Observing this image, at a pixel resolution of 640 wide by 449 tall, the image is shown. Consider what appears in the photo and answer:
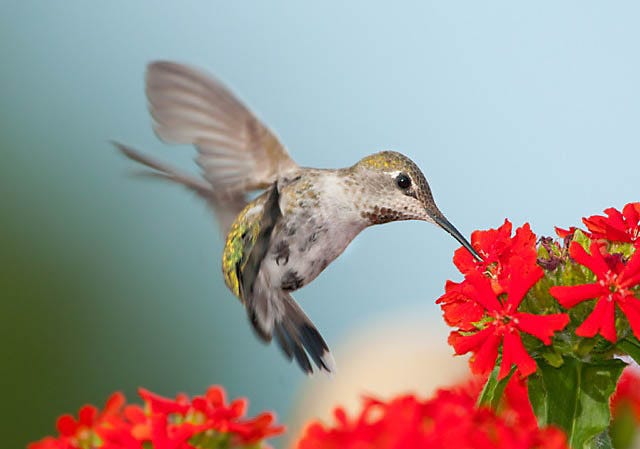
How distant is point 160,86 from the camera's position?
54.0 inches

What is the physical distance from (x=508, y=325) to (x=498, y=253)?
10 centimetres

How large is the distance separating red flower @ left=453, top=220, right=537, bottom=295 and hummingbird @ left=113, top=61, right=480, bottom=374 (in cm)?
13

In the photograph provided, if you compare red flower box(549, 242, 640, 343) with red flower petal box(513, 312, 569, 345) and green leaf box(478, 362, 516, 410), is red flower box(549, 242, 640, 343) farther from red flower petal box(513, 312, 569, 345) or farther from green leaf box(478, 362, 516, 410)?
green leaf box(478, 362, 516, 410)

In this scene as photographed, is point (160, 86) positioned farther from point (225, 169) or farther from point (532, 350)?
point (532, 350)

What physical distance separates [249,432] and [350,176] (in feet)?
1.76

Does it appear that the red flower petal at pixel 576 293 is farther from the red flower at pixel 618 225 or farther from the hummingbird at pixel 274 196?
the hummingbird at pixel 274 196

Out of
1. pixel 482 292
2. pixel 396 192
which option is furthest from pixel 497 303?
pixel 396 192

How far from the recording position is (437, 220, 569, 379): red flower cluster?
0.82 m

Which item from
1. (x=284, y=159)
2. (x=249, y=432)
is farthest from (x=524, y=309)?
(x=284, y=159)

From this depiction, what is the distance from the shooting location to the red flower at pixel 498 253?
0.87 metres

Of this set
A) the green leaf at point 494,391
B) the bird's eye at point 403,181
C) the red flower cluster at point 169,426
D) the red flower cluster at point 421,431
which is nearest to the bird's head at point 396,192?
the bird's eye at point 403,181

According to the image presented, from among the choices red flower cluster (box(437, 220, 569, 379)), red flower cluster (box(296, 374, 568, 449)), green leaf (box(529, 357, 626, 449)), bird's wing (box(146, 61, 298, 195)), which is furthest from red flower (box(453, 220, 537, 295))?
bird's wing (box(146, 61, 298, 195))

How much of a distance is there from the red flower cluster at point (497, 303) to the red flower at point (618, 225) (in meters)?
0.07

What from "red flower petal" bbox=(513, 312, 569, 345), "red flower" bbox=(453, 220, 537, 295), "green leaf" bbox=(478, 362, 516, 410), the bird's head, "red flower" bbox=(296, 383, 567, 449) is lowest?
"red flower" bbox=(296, 383, 567, 449)
